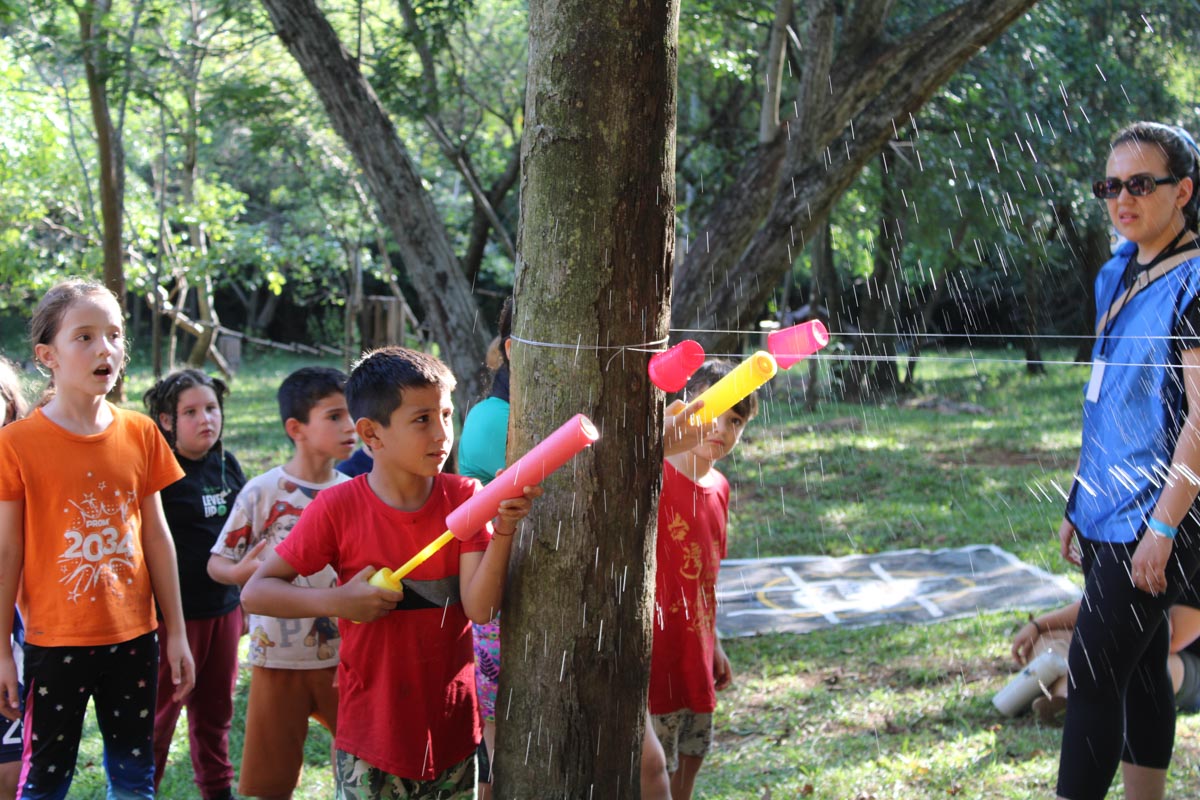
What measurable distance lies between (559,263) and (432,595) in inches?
31.3

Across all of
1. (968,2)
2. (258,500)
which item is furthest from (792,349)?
(968,2)

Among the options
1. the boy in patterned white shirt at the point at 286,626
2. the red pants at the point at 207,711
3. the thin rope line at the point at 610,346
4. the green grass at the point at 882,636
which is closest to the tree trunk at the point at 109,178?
the green grass at the point at 882,636

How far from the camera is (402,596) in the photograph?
88.7 inches

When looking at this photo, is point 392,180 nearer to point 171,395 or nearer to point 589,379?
point 171,395

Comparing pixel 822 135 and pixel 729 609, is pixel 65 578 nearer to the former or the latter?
pixel 729 609

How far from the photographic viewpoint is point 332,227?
14188 millimetres

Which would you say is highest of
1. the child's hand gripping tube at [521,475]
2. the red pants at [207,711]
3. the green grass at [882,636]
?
the child's hand gripping tube at [521,475]

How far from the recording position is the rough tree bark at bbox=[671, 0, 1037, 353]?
16.4ft

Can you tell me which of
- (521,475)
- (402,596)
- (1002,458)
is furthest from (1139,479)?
(1002,458)

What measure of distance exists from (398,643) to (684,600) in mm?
759

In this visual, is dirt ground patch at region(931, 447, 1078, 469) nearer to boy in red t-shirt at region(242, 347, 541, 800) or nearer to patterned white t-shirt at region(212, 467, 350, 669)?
patterned white t-shirt at region(212, 467, 350, 669)

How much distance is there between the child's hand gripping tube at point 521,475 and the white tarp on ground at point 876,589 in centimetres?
315

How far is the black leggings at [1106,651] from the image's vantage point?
2564 millimetres

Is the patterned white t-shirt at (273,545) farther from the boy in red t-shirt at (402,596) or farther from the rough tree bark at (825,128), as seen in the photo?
the rough tree bark at (825,128)
